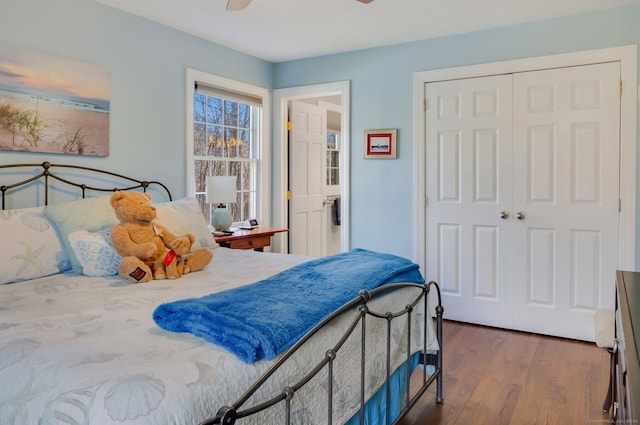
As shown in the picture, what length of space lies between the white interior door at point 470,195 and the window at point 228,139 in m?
1.68

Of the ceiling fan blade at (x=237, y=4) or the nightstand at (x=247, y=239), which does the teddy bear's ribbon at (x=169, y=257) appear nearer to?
the nightstand at (x=247, y=239)

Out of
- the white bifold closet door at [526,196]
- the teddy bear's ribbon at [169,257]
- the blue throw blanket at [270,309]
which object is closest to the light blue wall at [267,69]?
the white bifold closet door at [526,196]

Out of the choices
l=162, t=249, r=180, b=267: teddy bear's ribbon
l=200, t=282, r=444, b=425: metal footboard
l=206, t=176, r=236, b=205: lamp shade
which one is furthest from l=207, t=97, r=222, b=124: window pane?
l=200, t=282, r=444, b=425: metal footboard

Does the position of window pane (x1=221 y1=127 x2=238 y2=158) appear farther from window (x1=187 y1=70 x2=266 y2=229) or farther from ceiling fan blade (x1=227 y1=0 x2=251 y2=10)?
ceiling fan blade (x1=227 y1=0 x2=251 y2=10)

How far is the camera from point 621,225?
3291 millimetres

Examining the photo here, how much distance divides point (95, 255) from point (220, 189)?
156cm

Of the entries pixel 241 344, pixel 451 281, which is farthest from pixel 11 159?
pixel 451 281

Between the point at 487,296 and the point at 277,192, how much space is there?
2.22m

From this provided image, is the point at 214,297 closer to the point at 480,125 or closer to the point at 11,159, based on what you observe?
the point at 11,159

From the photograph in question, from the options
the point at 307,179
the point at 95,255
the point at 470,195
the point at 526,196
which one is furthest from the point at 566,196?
the point at 95,255

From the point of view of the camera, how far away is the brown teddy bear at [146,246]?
7.22 ft

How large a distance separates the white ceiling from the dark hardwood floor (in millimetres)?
2360

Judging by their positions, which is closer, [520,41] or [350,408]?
[350,408]

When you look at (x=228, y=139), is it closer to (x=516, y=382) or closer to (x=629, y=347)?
(x=516, y=382)
